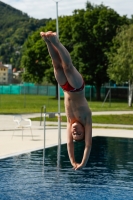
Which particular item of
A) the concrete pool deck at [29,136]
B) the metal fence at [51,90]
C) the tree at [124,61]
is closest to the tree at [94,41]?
the metal fence at [51,90]

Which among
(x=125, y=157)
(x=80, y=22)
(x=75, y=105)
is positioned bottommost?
(x=125, y=157)

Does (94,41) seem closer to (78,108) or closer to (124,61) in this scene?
(124,61)

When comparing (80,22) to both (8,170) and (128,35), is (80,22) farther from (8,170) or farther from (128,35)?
(8,170)

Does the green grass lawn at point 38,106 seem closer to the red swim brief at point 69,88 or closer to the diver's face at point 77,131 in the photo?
the diver's face at point 77,131

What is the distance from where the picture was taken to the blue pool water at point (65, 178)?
12.6 meters

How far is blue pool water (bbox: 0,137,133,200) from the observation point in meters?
12.6

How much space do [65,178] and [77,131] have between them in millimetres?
7428

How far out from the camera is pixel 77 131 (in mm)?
7477

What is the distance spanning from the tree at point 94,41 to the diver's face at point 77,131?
53.9 meters

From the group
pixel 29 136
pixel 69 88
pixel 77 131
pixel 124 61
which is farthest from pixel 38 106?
pixel 69 88

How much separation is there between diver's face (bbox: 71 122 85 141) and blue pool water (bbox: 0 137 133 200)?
5078 millimetres

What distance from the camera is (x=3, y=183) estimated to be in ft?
45.2

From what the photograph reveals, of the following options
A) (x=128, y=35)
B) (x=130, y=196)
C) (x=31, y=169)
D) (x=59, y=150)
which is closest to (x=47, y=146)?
(x=59, y=150)

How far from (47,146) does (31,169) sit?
5219 millimetres
